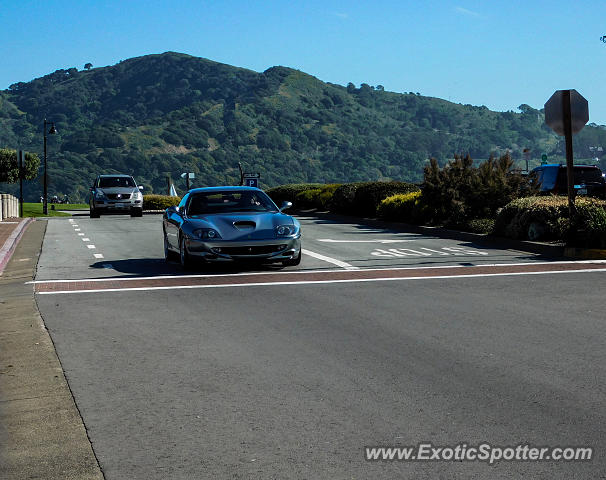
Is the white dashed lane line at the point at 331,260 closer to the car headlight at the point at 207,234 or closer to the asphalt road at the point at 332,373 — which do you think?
the asphalt road at the point at 332,373

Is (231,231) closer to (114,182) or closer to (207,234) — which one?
(207,234)

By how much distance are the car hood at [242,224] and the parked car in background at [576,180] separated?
1415cm

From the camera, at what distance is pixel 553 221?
19.5m

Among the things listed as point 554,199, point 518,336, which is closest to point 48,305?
point 518,336

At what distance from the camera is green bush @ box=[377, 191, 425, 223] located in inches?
1044

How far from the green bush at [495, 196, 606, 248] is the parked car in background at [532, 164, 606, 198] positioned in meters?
7.06

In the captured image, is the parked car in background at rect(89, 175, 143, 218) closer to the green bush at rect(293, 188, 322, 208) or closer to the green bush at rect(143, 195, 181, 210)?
the green bush at rect(293, 188, 322, 208)

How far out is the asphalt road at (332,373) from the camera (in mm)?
5176

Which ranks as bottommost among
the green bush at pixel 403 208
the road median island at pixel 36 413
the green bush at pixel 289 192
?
the road median island at pixel 36 413

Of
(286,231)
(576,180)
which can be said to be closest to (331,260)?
(286,231)

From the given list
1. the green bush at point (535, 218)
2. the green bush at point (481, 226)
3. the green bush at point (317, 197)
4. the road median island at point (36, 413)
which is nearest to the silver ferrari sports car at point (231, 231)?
the road median island at point (36, 413)

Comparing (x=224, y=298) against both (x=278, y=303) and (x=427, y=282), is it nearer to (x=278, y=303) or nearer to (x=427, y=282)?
(x=278, y=303)

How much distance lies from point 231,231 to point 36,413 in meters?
9.05

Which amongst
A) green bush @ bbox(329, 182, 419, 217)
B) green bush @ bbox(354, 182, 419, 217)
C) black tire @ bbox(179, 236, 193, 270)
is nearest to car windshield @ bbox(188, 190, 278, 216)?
black tire @ bbox(179, 236, 193, 270)
